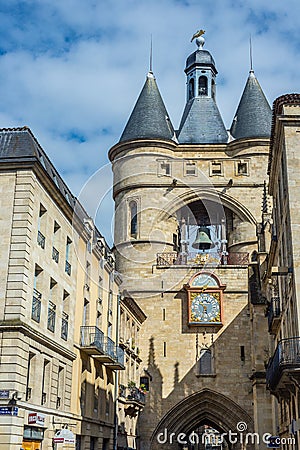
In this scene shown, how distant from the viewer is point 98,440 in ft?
71.2

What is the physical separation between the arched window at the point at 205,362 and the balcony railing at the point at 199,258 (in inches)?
175

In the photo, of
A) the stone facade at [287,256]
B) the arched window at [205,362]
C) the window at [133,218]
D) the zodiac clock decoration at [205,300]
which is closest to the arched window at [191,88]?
the window at [133,218]

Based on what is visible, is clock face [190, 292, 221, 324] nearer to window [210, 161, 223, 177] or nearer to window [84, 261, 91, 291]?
window [210, 161, 223, 177]

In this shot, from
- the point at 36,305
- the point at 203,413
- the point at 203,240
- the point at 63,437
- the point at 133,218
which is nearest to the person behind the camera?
the point at 36,305

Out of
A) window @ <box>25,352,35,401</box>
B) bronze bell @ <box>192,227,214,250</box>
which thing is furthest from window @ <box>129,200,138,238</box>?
window @ <box>25,352,35,401</box>

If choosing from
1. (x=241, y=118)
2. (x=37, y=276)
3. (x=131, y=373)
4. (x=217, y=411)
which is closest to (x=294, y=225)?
(x=37, y=276)

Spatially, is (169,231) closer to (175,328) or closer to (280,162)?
(175,328)

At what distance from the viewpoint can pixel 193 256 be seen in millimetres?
32562

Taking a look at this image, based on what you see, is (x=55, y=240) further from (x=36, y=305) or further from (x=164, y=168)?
(x=164, y=168)

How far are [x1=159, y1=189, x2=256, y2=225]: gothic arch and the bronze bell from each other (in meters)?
1.94

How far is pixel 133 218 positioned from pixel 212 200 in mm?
4330

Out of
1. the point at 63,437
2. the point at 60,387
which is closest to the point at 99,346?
the point at 60,387

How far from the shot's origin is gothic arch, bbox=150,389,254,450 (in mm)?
29484

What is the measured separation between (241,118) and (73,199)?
1803cm
